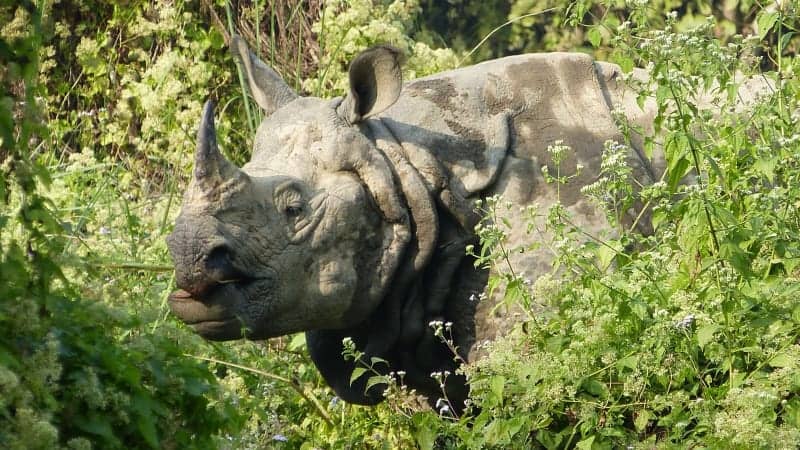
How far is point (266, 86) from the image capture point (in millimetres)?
6020

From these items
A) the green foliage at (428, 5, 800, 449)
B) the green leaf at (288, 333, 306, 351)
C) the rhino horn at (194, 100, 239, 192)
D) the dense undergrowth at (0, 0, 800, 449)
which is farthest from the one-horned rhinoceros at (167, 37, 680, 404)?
the green foliage at (428, 5, 800, 449)

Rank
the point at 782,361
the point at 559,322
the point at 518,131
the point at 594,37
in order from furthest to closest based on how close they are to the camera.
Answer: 1. the point at 518,131
2. the point at 594,37
3. the point at 559,322
4. the point at 782,361

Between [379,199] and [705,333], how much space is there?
56.5 inches

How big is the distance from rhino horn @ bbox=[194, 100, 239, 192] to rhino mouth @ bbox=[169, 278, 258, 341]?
322 millimetres

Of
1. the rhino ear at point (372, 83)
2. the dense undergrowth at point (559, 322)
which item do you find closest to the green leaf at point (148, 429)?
the dense undergrowth at point (559, 322)

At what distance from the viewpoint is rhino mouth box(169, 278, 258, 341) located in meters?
5.20

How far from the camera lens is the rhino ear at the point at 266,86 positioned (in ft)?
19.6

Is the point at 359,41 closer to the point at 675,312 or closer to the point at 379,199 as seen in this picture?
the point at 379,199

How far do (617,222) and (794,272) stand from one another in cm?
56

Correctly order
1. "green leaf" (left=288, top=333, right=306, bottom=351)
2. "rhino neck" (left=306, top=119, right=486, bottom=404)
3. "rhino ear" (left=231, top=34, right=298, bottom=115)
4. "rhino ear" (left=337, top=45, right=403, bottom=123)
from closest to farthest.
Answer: "rhino neck" (left=306, top=119, right=486, bottom=404) → "rhino ear" (left=337, top=45, right=403, bottom=123) → "rhino ear" (left=231, top=34, right=298, bottom=115) → "green leaf" (left=288, top=333, right=306, bottom=351)

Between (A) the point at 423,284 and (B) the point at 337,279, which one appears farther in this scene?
(A) the point at 423,284

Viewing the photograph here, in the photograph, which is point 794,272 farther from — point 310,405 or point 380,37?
point 380,37

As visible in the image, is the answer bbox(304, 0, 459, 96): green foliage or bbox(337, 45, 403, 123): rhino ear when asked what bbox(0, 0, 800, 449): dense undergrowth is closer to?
bbox(337, 45, 403, 123): rhino ear

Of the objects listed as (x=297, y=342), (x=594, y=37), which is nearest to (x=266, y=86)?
(x=297, y=342)
